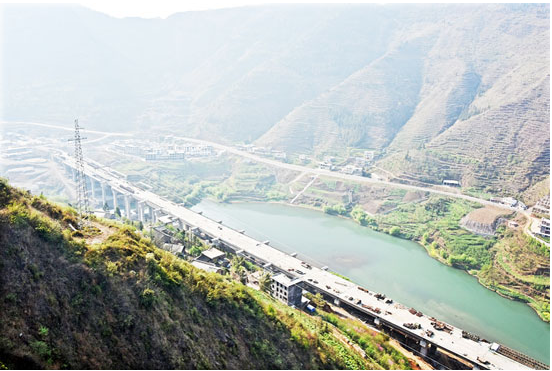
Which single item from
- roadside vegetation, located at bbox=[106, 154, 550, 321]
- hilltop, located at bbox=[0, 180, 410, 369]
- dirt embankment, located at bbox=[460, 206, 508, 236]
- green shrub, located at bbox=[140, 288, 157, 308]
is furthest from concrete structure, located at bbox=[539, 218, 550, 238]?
green shrub, located at bbox=[140, 288, 157, 308]

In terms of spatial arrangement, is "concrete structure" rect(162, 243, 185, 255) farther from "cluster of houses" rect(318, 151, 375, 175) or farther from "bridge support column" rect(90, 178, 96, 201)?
"cluster of houses" rect(318, 151, 375, 175)

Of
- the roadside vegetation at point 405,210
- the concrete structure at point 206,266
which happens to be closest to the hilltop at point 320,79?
the roadside vegetation at point 405,210

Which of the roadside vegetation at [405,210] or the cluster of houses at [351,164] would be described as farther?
the cluster of houses at [351,164]

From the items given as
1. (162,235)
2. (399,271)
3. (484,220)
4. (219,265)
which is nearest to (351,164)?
(484,220)

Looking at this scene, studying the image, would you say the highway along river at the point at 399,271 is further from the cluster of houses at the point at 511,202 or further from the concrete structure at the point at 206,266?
the cluster of houses at the point at 511,202

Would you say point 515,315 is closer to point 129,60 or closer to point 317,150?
point 317,150

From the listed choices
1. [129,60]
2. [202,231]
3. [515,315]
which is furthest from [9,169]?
[129,60]

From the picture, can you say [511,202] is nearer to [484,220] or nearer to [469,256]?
[484,220]
